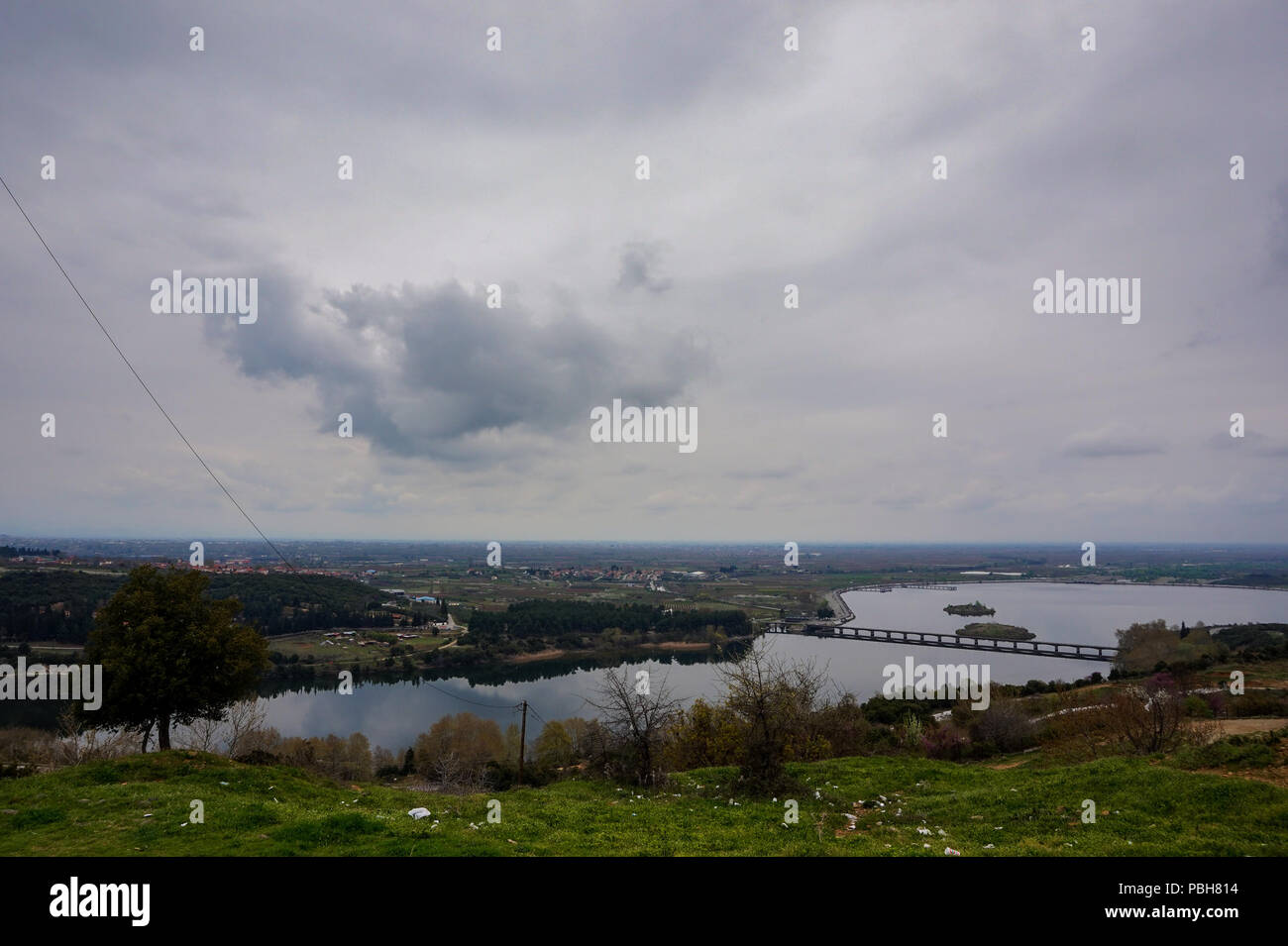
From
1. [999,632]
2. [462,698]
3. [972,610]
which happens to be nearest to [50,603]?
[462,698]

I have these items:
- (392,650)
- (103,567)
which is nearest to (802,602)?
(392,650)

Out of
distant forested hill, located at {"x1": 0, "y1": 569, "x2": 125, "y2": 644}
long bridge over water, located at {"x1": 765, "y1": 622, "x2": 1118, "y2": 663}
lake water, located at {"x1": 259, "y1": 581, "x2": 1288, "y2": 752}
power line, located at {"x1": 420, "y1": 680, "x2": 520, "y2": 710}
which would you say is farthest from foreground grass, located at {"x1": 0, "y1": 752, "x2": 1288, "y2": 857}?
long bridge over water, located at {"x1": 765, "y1": 622, "x2": 1118, "y2": 663}

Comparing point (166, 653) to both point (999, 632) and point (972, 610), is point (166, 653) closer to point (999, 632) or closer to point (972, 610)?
point (999, 632)

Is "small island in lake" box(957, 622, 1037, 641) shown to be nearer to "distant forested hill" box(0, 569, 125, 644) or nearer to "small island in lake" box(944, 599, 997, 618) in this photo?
"small island in lake" box(944, 599, 997, 618)

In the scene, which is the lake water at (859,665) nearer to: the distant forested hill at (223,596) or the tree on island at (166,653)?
the distant forested hill at (223,596)

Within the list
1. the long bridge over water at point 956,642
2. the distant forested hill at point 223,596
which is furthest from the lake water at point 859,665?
the distant forested hill at point 223,596

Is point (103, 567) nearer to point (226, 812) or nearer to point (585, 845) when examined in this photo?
Answer: point (226, 812)
